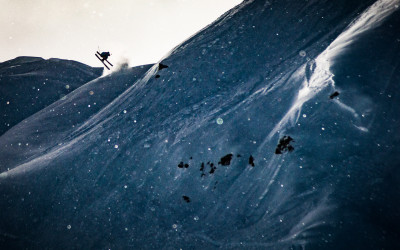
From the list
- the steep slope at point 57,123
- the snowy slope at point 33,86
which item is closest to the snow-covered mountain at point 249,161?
the steep slope at point 57,123

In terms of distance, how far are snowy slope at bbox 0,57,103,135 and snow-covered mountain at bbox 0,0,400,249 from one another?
27.6ft

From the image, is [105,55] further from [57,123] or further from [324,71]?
[324,71]

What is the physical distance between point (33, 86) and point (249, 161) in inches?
805

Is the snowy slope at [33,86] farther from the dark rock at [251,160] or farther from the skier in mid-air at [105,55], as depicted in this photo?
the dark rock at [251,160]

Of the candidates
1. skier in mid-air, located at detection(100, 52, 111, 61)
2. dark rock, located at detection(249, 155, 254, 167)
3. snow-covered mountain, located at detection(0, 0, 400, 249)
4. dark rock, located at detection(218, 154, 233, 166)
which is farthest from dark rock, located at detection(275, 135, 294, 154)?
skier in mid-air, located at detection(100, 52, 111, 61)

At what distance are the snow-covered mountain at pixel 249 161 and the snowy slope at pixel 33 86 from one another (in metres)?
8.40

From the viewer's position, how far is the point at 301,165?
15.5 feet

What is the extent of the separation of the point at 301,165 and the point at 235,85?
14.4 feet

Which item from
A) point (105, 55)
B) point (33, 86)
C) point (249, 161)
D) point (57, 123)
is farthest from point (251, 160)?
point (33, 86)

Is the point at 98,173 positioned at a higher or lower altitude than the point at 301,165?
higher

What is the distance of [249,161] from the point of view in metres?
5.49

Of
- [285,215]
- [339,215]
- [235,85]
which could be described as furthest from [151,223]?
[235,85]

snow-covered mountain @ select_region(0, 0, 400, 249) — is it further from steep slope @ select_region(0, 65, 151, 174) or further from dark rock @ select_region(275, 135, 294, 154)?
steep slope @ select_region(0, 65, 151, 174)

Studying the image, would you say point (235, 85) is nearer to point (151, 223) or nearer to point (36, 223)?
point (151, 223)
